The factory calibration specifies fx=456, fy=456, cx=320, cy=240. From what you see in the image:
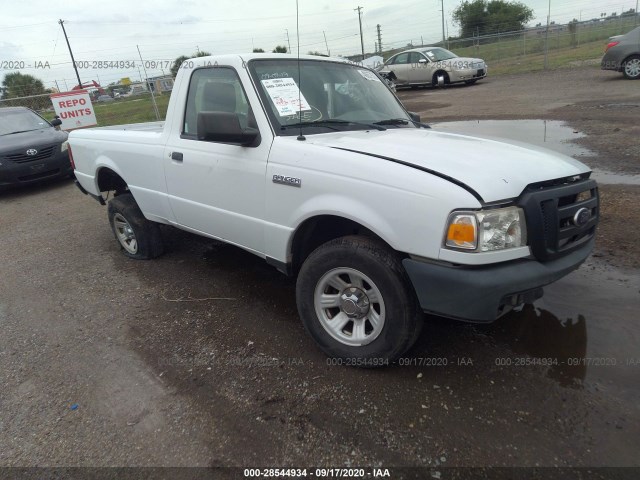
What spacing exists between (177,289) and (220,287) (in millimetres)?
415

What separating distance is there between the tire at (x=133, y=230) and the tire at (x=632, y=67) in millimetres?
15697

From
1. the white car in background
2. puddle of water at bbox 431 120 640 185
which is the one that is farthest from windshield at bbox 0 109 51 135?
the white car in background

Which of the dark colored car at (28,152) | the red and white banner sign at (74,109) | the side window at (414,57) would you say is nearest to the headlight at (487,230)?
the dark colored car at (28,152)

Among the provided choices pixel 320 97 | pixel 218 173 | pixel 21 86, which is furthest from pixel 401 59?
pixel 21 86

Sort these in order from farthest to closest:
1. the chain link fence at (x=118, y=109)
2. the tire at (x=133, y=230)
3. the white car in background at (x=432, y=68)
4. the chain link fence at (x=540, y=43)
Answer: the chain link fence at (x=540, y=43) → the white car in background at (x=432, y=68) → the chain link fence at (x=118, y=109) → the tire at (x=133, y=230)

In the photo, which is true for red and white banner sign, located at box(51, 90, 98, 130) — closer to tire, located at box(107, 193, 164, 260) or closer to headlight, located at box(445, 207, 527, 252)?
tire, located at box(107, 193, 164, 260)

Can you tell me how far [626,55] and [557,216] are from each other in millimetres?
15230

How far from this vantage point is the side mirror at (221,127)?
9.61 feet

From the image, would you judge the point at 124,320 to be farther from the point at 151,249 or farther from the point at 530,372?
the point at 530,372

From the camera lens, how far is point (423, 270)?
2.41 meters

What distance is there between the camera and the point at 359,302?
2.83 metres

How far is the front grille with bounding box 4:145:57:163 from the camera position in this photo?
28.3 ft

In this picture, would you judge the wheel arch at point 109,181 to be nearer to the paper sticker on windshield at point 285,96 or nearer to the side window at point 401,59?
the paper sticker on windshield at point 285,96

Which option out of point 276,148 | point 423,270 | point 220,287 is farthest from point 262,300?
point 423,270
